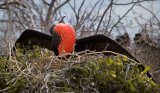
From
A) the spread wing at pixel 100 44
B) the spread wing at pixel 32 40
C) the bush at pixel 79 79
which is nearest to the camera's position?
the bush at pixel 79 79

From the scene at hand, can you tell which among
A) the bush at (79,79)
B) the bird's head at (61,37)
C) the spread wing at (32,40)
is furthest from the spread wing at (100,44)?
the bush at (79,79)

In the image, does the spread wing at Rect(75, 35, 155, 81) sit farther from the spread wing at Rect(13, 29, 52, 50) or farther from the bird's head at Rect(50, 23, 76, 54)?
the spread wing at Rect(13, 29, 52, 50)

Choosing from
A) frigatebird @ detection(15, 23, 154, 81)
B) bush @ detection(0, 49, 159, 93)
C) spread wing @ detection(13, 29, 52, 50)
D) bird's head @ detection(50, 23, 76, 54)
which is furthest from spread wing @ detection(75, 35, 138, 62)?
bush @ detection(0, 49, 159, 93)

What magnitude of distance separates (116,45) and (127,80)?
562mm

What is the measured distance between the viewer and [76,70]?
0.97m

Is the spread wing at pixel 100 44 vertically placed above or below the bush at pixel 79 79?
above

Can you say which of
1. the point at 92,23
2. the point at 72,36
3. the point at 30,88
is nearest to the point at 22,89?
the point at 30,88

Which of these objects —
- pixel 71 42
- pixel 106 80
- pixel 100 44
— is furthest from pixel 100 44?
pixel 106 80

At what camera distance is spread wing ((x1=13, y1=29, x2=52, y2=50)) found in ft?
5.90

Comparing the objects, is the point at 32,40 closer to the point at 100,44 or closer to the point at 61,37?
the point at 61,37

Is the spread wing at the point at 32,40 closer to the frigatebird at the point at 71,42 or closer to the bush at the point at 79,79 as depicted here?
the frigatebird at the point at 71,42

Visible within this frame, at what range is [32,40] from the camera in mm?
1893

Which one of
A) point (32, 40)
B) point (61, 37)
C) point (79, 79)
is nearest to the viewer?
point (79, 79)

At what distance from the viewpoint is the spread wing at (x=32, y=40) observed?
5.90 feet
